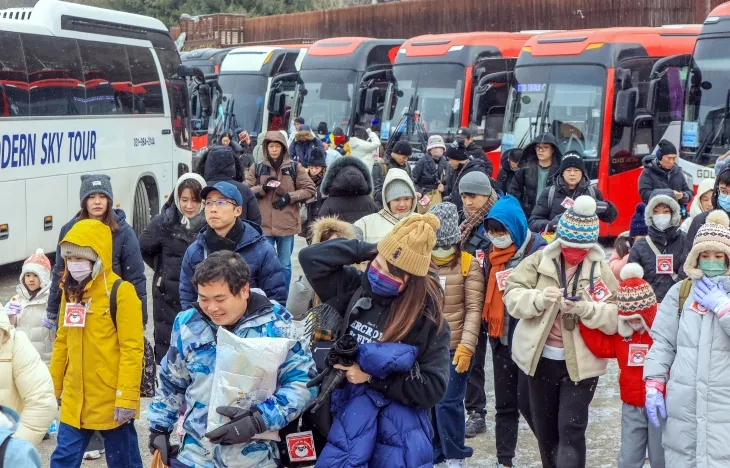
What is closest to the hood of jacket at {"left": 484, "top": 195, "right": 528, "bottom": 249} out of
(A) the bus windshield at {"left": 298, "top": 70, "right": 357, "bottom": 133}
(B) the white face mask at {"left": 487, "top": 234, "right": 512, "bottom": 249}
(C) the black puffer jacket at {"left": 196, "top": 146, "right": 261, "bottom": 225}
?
(B) the white face mask at {"left": 487, "top": 234, "right": 512, "bottom": 249}

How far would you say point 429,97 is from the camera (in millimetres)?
19031

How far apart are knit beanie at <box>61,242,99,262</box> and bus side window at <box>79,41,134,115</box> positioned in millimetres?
9236

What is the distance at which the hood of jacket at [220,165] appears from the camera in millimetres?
8320

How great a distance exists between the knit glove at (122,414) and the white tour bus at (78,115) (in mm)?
7714

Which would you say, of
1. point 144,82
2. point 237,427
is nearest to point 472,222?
point 237,427

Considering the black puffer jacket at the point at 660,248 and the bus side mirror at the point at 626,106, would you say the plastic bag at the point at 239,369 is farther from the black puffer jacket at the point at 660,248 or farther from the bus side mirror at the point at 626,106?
the bus side mirror at the point at 626,106

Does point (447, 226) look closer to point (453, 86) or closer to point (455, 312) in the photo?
point (455, 312)

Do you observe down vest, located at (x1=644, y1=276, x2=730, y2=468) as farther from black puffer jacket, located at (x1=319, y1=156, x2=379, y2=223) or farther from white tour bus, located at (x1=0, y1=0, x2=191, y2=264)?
white tour bus, located at (x1=0, y1=0, x2=191, y2=264)

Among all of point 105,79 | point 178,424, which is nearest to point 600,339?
point 178,424

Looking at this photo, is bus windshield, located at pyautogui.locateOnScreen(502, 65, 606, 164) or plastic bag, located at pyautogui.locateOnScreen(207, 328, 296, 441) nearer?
plastic bag, located at pyautogui.locateOnScreen(207, 328, 296, 441)

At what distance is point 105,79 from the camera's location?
1481cm

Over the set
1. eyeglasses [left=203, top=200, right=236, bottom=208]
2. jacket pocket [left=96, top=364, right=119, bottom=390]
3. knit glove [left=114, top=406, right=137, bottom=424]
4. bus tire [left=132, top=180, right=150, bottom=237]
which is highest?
eyeglasses [left=203, top=200, right=236, bottom=208]

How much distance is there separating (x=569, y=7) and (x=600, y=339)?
24.1m

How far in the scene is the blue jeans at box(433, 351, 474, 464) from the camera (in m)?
6.25
